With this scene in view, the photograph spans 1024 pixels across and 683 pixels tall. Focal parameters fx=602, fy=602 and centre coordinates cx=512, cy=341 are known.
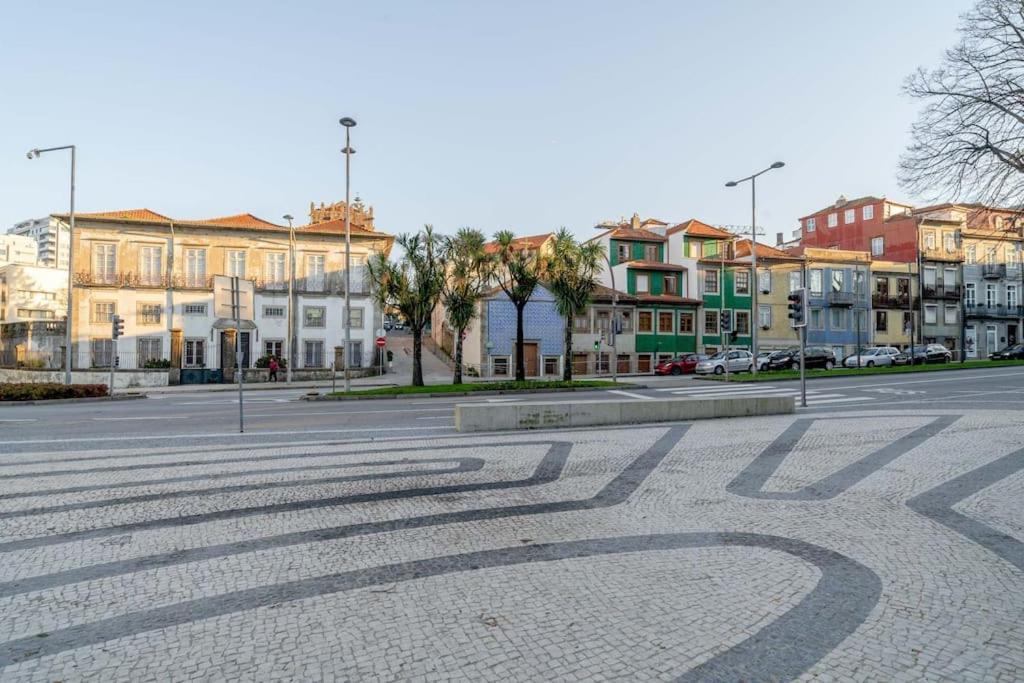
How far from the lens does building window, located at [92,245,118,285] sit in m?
37.7

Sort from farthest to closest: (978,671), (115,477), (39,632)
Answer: (115,477)
(39,632)
(978,671)

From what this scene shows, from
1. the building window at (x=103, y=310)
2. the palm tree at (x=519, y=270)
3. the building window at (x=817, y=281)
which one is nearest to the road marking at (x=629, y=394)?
the palm tree at (x=519, y=270)

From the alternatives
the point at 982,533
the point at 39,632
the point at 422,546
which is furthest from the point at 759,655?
the point at 39,632

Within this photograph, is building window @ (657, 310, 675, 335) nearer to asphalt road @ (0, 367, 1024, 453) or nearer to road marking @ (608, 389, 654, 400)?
asphalt road @ (0, 367, 1024, 453)

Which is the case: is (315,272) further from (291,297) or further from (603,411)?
(603,411)

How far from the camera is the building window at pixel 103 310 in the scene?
37.2 metres

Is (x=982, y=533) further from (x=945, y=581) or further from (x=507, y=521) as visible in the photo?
(x=507, y=521)

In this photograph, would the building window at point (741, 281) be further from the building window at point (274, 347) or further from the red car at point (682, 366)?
the building window at point (274, 347)

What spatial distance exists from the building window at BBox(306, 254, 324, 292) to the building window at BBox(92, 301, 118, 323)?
38.2ft

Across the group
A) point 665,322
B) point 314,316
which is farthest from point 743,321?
point 314,316

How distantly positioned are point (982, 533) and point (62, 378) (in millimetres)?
39672

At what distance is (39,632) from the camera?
3.98m

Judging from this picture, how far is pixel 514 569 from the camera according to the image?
508cm

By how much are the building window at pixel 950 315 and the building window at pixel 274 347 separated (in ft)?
185
